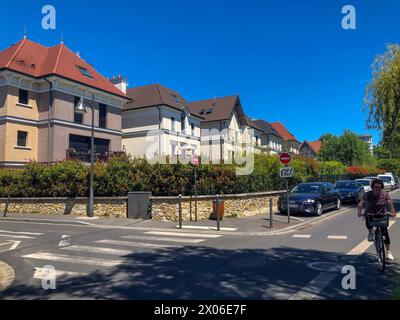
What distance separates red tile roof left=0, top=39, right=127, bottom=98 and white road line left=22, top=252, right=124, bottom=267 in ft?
68.0

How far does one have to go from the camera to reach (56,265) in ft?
25.9

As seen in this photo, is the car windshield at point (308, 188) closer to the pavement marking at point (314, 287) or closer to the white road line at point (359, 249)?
the white road line at point (359, 249)

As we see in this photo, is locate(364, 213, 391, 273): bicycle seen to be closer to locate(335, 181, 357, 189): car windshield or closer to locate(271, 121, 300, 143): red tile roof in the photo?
locate(335, 181, 357, 189): car windshield

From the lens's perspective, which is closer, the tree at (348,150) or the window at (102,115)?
the window at (102,115)

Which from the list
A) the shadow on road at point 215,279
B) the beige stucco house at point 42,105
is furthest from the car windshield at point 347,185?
the beige stucco house at point 42,105

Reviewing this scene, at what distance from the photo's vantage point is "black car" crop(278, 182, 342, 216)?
55.3 ft

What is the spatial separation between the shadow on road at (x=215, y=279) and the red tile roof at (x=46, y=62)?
23.3m

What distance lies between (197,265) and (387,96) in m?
14.7

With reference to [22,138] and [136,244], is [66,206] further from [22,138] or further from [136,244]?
[22,138]

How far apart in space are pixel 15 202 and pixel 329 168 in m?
29.1

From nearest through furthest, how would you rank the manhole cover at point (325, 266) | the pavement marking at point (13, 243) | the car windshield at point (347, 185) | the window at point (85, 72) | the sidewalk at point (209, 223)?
the manhole cover at point (325, 266), the pavement marking at point (13, 243), the sidewalk at point (209, 223), the car windshield at point (347, 185), the window at point (85, 72)

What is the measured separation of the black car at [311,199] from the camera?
16844 millimetres

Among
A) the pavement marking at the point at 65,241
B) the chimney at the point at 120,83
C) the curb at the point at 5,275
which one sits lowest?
the curb at the point at 5,275
